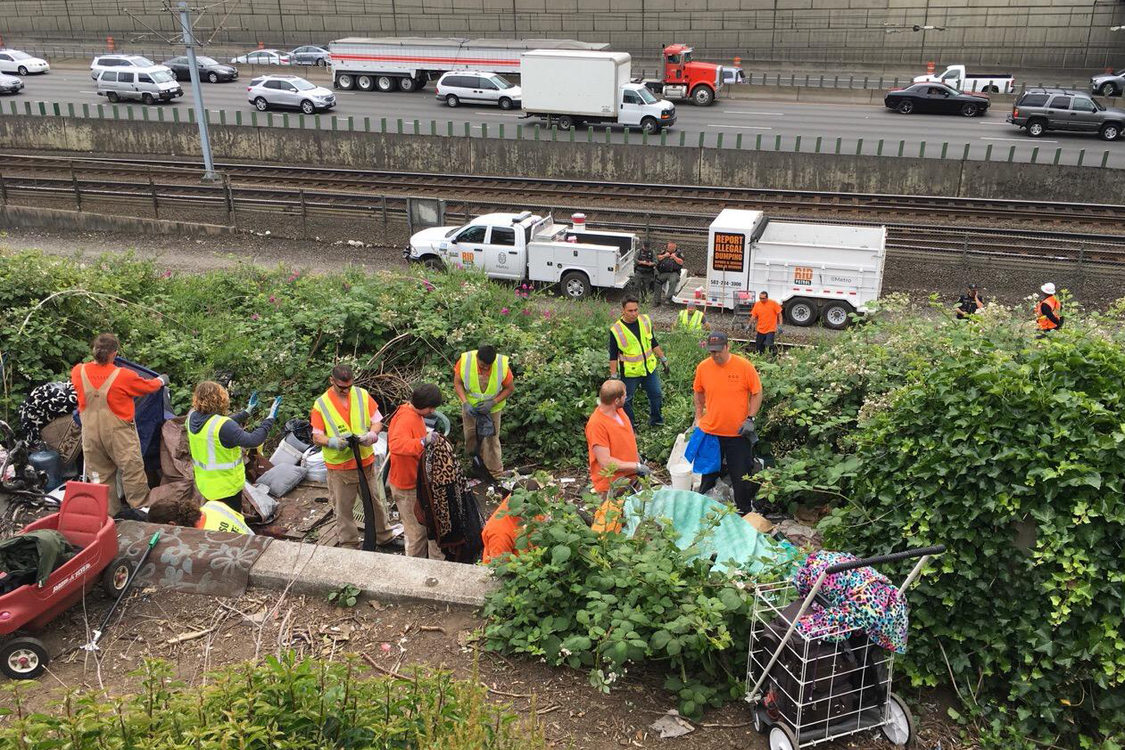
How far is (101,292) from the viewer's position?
10805mm

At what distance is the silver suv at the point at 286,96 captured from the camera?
34.8m

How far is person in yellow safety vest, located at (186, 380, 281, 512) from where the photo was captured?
6.77 metres

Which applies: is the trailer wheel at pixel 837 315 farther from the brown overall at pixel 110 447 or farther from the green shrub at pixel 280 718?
the green shrub at pixel 280 718

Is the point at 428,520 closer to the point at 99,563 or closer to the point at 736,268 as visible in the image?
the point at 99,563

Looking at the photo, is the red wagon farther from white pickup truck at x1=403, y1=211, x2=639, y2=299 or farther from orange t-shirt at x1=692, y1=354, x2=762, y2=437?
white pickup truck at x1=403, y1=211, x2=639, y2=299

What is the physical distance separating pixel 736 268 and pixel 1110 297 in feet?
25.6

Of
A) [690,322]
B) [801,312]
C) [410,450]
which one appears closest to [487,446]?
[410,450]

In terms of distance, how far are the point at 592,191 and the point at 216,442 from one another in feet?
62.5

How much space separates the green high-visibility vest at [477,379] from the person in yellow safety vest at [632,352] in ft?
4.14

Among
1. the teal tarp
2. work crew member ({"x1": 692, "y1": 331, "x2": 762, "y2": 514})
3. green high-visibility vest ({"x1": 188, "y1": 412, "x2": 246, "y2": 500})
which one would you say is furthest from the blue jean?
green high-visibility vest ({"x1": 188, "y1": 412, "x2": 246, "y2": 500})

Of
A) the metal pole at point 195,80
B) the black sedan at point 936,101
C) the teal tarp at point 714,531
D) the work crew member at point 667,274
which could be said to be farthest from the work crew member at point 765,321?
the black sedan at point 936,101

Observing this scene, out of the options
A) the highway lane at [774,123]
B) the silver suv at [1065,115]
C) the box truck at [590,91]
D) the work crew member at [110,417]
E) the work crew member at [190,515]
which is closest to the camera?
the work crew member at [190,515]

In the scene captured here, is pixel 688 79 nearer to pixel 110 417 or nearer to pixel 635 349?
pixel 635 349

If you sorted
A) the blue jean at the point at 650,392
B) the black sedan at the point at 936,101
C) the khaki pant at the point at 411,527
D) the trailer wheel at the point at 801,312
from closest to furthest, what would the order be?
the khaki pant at the point at 411,527, the blue jean at the point at 650,392, the trailer wheel at the point at 801,312, the black sedan at the point at 936,101
